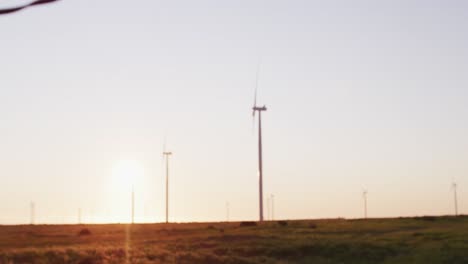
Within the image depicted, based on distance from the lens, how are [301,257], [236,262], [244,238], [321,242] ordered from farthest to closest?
1. [244,238]
2. [321,242]
3. [301,257]
4. [236,262]

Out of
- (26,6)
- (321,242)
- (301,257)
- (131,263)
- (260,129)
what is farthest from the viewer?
(260,129)

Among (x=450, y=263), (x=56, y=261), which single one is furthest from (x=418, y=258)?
(x=56, y=261)

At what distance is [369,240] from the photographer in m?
74.8

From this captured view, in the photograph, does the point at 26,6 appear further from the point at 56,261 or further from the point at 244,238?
the point at 244,238

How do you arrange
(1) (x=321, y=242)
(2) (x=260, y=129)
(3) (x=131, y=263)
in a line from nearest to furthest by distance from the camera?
(3) (x=131, y=263)
(1) (x=321, y=242)
(2) (x=260, y=129)

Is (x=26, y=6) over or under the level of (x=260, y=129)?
under

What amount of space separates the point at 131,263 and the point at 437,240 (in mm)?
33092

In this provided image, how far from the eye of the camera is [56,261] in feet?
178

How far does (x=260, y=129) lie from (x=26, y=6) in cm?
10861

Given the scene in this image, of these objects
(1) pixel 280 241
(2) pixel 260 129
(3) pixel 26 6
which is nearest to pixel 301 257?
(1) pixel 280 241

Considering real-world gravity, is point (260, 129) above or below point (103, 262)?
above

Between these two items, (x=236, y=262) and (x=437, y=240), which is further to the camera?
(x=437, y=240)

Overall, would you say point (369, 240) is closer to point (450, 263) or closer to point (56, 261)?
point (450, 263)

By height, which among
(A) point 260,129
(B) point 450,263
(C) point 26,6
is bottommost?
(B) point 450,263
